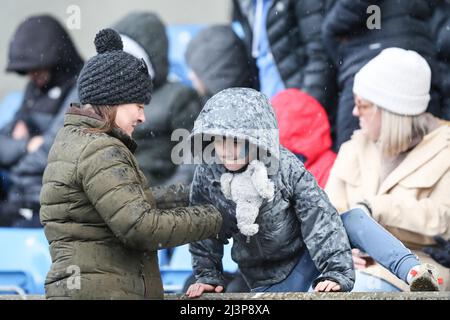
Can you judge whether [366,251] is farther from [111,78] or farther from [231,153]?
[111,78]

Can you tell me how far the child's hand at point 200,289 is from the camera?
364 cm

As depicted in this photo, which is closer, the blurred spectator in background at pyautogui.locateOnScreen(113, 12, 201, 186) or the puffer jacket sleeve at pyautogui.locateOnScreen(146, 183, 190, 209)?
the puffer jacket sleeve at pyautogui.locateOnScreen(146, 183, 190, 209)

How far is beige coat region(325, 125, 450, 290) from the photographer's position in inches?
165

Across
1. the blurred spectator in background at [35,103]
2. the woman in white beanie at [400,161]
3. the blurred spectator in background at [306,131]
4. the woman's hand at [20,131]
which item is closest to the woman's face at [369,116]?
the woman in white beanie at [400,161]

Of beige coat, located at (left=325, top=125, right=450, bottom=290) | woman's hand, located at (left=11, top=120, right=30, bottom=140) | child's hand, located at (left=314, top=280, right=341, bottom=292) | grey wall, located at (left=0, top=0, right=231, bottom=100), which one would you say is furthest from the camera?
woman's hand, located at (left=11, top=120, right=30, bottom=140)

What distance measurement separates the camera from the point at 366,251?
3668 millimetres

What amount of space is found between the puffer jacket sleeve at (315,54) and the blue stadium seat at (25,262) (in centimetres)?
161

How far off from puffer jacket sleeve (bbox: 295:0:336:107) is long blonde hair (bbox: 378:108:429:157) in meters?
0.63

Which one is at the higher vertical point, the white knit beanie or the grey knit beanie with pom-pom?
the grey knit beanie with pom-pom

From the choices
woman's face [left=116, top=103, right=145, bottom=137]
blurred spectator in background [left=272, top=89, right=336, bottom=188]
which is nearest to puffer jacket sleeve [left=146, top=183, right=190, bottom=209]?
woman's face [left=116, top=103, right=145, bottom=137]

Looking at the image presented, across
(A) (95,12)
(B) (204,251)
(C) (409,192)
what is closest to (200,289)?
(B) (204,251)

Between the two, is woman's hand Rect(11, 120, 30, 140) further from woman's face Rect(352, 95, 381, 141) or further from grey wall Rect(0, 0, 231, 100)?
woman's face Rect(352, 95, 381, 141)

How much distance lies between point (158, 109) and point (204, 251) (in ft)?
4.85
